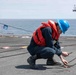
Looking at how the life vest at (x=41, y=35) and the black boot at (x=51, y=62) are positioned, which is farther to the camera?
the black boot at (x=51, y=62)

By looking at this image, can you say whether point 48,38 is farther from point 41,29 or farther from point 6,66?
point 6,66

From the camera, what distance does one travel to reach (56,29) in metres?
10.5

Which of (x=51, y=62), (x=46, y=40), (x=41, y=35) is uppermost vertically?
(x=41, y=35)

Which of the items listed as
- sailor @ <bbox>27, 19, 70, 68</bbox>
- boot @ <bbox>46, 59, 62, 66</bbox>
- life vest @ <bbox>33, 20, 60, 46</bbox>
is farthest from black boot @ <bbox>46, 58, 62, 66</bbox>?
life vest @ <bbox>33, 20, 60, 46</bbox>

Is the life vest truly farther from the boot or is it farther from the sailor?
the boot

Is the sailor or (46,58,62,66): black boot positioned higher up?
the sailor

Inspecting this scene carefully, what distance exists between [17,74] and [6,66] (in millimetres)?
1248

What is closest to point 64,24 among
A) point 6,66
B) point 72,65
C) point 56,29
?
point 56,29

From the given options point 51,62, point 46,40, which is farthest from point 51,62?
point 46,40

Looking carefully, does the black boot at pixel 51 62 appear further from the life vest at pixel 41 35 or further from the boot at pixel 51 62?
the life vest at pixel 41 35

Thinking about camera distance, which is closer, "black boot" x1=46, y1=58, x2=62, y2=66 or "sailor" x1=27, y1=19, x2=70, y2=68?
"sailor" x1=27, y1=19, x2=70, y2=68

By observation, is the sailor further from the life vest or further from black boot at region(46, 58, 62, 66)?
black boot at region(46, 58, 62, 66)

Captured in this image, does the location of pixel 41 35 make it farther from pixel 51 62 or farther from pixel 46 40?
pixel 51 62

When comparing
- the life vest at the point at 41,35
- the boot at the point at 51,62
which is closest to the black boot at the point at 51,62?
the boot at the point at 51,62
